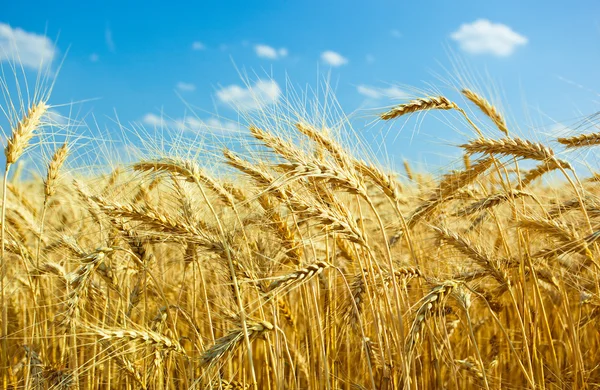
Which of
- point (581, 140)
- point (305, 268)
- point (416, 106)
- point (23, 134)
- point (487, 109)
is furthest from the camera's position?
point (487, 109)

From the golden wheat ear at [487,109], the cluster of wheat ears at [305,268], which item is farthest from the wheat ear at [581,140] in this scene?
the golden wheat ear at [487,109]

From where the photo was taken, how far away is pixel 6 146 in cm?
305

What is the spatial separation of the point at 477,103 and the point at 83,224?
124 inches

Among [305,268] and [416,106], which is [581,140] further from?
[305,268]

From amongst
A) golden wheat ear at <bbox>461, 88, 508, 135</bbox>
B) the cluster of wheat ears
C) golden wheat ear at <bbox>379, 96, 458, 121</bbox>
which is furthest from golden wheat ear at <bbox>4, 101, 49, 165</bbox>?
golden wheat ear at <bbox>461, 88, 508, 135</bbox>

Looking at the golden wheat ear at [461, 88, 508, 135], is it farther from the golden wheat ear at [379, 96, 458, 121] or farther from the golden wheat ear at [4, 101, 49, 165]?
the golden wheat ear at [4, 101, 49, 165]

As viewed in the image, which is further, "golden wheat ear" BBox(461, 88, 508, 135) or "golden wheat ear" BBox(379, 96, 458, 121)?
"golden wheat ear" BBox(461, 88, 508, 135)

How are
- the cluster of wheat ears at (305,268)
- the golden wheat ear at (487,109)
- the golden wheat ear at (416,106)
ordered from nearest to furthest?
1. the cluster of wheat ears at (305,268)
2. the golden wheat ear at (416,106)
3. the golden wheat ear at (487,109)

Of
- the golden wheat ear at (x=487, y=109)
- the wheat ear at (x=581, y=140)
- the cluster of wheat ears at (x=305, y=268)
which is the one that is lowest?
the cluster of wheat ears at (x=305, y=268)

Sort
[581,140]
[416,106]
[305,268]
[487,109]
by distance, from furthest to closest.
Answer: [487,109] < [416,106] < [581,140] < [305,268]

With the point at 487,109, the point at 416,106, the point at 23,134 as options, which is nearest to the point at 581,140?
the point at 416,106

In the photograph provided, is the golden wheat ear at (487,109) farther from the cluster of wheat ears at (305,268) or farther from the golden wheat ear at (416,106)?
the golden wheat ear at (416,106)

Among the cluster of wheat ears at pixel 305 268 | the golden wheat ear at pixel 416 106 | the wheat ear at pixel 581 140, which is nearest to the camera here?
the cluster of wheat ears at pixel 305 268

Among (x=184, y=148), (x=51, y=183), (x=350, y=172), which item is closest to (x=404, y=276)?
(x=350, y=172)
